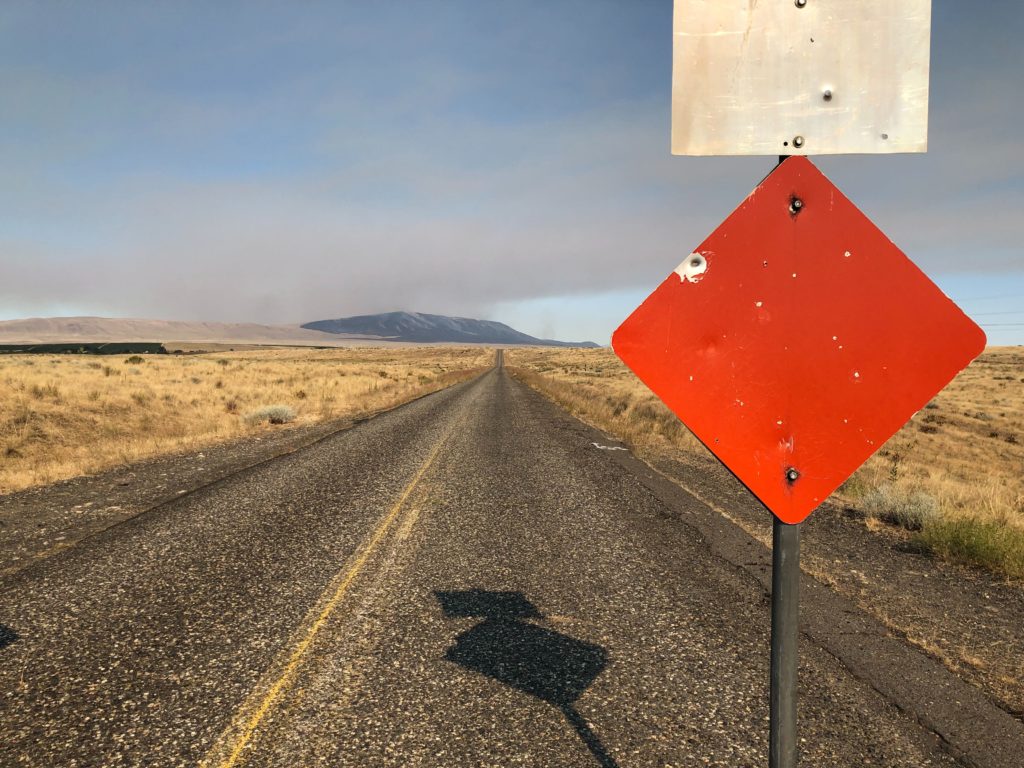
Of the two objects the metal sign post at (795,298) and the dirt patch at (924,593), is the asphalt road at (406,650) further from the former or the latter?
the metal sign post at (795,298)

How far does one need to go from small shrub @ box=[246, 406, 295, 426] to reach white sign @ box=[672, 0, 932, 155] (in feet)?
60.8

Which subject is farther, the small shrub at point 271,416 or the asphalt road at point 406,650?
the small shrub at point 271,416

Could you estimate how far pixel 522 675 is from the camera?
144 inches

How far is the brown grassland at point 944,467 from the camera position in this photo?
608 centimetres

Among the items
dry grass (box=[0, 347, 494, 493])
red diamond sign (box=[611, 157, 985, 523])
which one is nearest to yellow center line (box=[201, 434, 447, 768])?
red diamond sign (box=[611, 157, 985, 523])

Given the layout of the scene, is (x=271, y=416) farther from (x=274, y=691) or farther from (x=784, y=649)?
(x=784, y=649)

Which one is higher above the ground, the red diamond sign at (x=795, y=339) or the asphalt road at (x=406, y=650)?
the red diamond sign at (x=795, y=339)

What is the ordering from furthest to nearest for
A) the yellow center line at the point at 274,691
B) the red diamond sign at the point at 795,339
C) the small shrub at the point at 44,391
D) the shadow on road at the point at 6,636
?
the small shrub at the point at 44,391, the shadow on road at the point at 6,636, the yellow center line at the point at 274,691, the red diamond sign at the point at 795,339

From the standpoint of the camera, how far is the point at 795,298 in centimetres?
165

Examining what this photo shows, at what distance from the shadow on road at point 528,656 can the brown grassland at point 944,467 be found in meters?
4.50

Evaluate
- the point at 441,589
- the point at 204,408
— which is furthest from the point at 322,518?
the point at 204,408

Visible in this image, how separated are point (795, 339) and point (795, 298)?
A: 0.12 m

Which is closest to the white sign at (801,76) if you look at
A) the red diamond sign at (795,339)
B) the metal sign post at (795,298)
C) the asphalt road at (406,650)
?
the metal sign post at (795,298)

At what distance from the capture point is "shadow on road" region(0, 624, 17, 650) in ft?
13.6
